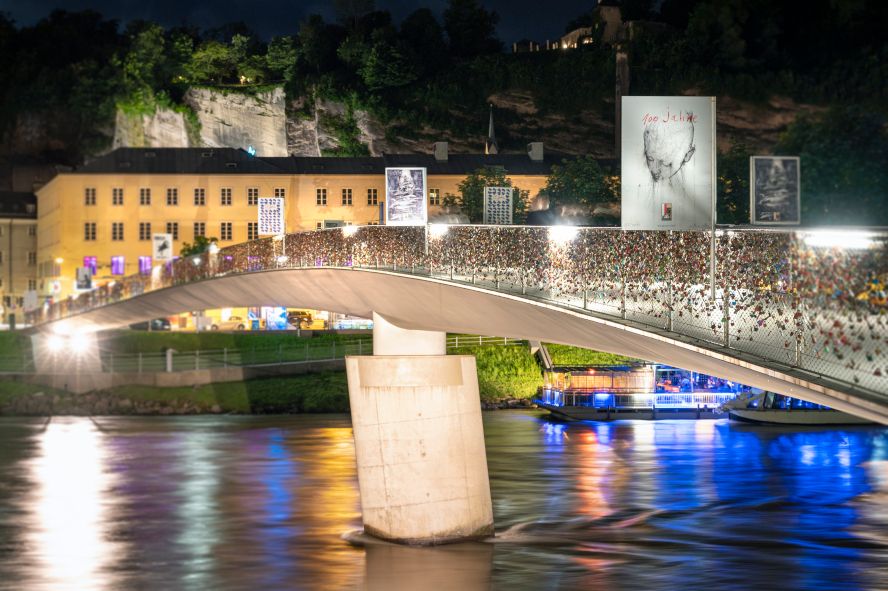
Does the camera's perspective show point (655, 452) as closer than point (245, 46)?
Yes

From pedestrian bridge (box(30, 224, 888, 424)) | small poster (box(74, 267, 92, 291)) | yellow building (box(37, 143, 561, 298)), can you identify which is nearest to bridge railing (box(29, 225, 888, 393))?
pedestrian bridge (box(30, 224, 888, 424))

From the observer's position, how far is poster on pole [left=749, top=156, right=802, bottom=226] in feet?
88.0

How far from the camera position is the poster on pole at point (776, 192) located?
26812 mm

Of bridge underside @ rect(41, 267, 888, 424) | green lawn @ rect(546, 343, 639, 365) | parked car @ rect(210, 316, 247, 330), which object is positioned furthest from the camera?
parked car @ rect(210, 316, 247, 330)

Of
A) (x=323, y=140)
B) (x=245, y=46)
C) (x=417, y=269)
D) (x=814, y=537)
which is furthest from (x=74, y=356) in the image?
(x=245, y=46)

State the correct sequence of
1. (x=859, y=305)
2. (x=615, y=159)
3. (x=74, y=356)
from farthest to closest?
(x=615, y=159) → (x=74, y=356) → (x=859, y=305)

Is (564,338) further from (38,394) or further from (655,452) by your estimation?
(38,394)

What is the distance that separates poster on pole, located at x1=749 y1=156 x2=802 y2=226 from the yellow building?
316 ft

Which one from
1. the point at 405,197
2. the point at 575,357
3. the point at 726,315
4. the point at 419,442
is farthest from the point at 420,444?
the point at 575,357

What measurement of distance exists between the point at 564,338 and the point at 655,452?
24825mm

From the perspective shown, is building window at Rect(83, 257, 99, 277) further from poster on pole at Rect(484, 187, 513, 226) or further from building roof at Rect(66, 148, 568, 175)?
poster on pole at Rect(484, 187, 513, 226)

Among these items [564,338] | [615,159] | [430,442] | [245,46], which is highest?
[245,46]

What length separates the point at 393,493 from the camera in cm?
2941

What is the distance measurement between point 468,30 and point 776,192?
15219 cm
